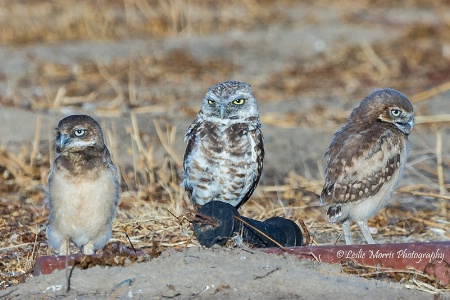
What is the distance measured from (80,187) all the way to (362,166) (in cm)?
190

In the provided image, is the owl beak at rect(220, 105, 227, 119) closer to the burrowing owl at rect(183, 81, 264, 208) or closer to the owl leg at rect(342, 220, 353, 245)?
the burrowing owl at rect(183, 81, 264, 208)

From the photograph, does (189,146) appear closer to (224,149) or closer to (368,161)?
(224,149)

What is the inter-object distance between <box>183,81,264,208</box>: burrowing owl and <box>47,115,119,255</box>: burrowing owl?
98 centimetres

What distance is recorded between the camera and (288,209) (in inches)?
312

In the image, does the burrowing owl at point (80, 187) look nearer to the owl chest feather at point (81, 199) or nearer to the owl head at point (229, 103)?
the owl chest feather at point (81, 199)

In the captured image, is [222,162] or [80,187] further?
[222,162]

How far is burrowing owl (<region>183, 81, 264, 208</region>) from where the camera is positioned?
22.4 ft

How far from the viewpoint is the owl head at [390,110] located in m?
6.62

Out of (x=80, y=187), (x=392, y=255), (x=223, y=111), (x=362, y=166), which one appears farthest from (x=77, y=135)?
(x=392, y=255)

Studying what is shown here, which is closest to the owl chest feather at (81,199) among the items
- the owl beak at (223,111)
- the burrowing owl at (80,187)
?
the burrowing owl at (80,187)

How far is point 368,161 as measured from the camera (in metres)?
6.42

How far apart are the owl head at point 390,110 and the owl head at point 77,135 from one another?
1.90 metres

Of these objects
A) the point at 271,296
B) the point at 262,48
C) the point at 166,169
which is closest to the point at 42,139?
the point at 166,169

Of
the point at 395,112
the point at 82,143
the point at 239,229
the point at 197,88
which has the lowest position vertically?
the point at 239,229
